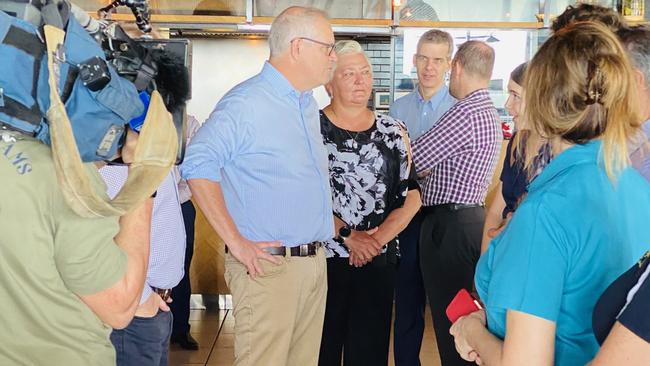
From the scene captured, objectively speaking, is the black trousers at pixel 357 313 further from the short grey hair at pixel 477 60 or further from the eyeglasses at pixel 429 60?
the eyeglasses at pixel 429 60

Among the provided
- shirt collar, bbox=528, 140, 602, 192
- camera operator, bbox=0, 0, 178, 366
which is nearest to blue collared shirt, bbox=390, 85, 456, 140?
shirt collar, bbox=528, 140, 602, 192

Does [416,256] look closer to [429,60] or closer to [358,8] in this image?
[429,60]

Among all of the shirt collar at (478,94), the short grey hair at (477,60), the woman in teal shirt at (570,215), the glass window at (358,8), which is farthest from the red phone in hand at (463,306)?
the glass window at (358,8)

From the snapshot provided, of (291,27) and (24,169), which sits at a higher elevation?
(291,27)

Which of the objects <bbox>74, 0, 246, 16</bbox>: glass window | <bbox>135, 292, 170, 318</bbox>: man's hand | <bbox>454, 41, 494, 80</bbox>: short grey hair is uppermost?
<bbox>74, 0, 246, 16</bbox>: glass window

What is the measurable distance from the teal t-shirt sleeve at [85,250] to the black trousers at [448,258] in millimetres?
2121

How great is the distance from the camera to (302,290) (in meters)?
2.68

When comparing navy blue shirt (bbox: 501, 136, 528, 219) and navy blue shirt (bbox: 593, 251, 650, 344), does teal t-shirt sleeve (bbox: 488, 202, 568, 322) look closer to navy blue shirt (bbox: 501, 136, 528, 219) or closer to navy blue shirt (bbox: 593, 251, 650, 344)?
navy blue shirt (bbox: 593, 251, 650, 344)

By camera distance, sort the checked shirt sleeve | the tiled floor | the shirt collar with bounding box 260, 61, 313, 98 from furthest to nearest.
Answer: the tiled floor → the checked shirt sleeve → the shirt collar with bounding box 260, 61, 313, 98

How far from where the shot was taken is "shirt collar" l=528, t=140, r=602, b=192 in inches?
56.6

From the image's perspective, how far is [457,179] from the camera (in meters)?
3.23

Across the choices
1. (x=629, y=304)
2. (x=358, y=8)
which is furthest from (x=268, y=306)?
(x=358, y=8)

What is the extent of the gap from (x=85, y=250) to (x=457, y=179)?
2.24 meters

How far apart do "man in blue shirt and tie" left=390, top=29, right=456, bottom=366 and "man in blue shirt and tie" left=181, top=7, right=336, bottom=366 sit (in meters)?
1.02
